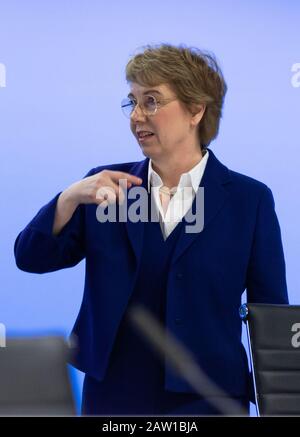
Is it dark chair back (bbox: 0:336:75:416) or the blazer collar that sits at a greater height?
the blazer collar

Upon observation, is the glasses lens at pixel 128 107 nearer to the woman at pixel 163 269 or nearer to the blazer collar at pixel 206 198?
the woman at pixel 163 269

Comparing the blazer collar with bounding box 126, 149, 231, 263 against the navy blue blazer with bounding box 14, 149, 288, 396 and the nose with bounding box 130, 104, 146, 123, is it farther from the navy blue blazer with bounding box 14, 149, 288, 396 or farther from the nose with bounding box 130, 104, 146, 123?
the nose with bounding box 130, 104, 146, 123

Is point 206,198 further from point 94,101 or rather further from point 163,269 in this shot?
point 94,101

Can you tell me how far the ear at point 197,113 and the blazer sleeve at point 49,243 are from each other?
0.48 metres

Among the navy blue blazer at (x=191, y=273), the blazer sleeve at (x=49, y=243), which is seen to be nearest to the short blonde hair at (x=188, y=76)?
the navy blue blazer at (x=191, y=273)

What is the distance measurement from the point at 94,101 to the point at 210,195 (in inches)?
33.7

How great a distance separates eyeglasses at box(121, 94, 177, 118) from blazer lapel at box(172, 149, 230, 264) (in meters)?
0.22

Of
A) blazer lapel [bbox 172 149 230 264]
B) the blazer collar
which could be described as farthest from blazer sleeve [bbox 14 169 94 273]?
blazer lapel [bbox 172 149 230 264]

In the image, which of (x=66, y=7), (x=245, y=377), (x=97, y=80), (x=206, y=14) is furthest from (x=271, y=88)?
(x=245, y=377)

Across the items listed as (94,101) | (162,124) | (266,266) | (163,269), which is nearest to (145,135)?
(162,124)

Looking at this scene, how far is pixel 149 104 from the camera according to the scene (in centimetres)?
223

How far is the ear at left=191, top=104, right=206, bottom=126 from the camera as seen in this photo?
2.26 meters

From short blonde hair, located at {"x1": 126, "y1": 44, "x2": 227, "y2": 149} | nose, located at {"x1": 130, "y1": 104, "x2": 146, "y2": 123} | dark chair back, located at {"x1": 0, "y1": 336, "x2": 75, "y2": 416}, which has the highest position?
short blonde hair, located at {"x1": 126, "y1": 44, "x2": 227, "y2": 149}

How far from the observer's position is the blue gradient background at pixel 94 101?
2805 mm
